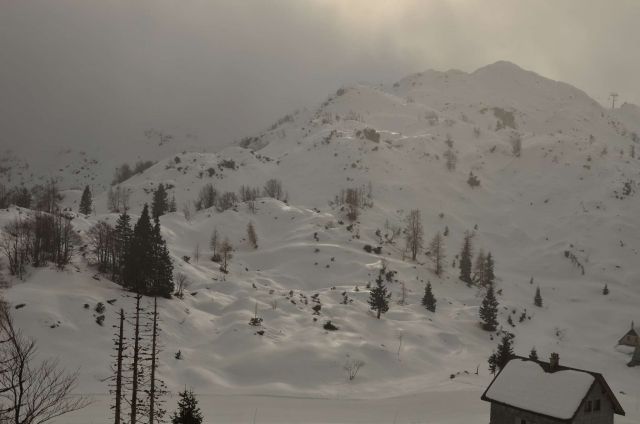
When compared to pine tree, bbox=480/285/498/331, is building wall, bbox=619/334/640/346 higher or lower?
lower

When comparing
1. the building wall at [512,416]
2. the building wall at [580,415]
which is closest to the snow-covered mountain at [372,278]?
the building wall at [512,416]

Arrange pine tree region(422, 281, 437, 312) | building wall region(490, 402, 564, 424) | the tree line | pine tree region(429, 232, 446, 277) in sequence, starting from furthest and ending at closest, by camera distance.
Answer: pine tree region(429, 232, 446, 277)
pine tree region(422, 281, 437, 312)
the tree line
building wall region(490, 402, 564, 424)

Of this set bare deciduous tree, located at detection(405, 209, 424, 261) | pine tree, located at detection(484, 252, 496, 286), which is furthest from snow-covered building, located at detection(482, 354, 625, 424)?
bare deciduous tree, located at detection(405, 209, 424, 261)

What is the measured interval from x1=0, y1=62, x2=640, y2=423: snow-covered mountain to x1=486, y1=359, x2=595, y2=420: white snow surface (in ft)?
39.9

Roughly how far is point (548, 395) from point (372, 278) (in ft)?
219

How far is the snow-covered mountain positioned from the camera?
190 ft

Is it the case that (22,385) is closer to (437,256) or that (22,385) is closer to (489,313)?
(489,313)

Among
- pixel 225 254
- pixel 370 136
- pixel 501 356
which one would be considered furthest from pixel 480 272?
pixel 370 136

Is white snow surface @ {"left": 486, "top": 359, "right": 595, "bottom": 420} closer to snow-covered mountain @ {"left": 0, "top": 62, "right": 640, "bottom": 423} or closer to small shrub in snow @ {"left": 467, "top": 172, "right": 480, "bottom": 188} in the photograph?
snow-covered mountain @ {"left": 0, "top": 62, "right": 640, "bottom": 423}

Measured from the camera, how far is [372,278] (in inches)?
3922

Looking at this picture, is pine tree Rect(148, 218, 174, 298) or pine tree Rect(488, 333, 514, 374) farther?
pine tree Rect(148, 218, 174, 298)

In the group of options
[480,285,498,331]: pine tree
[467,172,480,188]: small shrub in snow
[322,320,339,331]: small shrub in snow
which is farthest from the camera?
[467,172,480,188]: small shrub in snow

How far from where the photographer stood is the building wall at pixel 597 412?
32584mm

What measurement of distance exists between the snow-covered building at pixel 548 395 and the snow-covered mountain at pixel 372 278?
12123 mm
